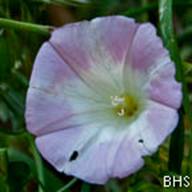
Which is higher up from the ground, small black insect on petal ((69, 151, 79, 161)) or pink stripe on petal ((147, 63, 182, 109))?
pink stripe on petal ((147, 63, 182, 109))

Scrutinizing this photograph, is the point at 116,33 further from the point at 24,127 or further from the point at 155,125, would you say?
the point at 24,127

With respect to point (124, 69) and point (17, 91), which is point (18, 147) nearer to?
point (17, 91)

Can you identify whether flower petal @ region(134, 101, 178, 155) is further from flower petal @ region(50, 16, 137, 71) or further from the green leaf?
the green leaf

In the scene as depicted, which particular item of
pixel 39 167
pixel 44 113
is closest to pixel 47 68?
pixel 44 113

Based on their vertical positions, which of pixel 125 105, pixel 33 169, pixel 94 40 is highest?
pixel 94 40

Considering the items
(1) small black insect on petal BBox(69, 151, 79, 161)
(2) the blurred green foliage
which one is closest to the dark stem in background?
(2) the blurred green foliage
